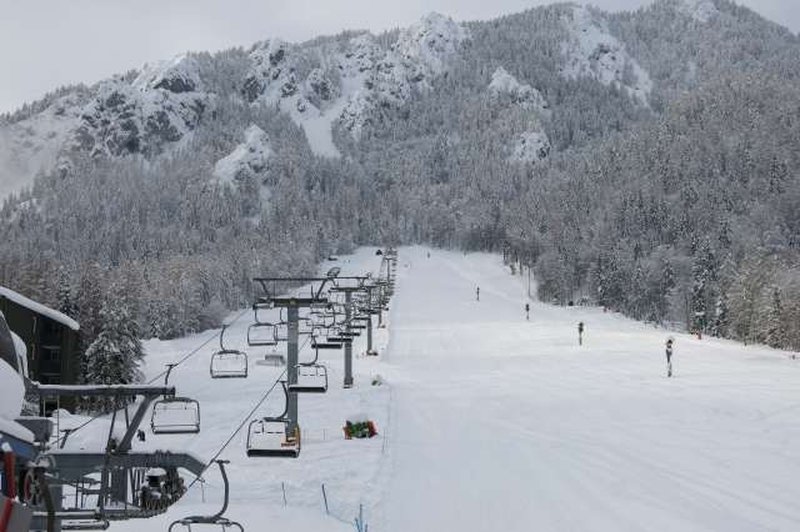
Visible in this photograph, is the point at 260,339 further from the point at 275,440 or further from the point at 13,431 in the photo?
the point at 13,431

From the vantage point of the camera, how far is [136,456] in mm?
9430

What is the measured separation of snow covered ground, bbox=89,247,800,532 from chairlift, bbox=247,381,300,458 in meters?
0.89

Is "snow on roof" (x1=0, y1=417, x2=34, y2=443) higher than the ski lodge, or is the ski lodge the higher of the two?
"snow on roof" (x1=0, y1=417, x2=34, y2=443)

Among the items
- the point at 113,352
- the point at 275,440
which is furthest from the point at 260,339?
the point at 275,440

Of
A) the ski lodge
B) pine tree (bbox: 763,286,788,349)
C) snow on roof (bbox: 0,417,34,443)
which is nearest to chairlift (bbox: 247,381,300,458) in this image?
snow on roof (bbox: 0,417,34,443)

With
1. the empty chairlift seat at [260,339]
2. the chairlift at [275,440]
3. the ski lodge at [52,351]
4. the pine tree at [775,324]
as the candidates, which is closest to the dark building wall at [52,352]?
the ski lodge at [52,351]

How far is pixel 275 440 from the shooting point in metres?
30.7

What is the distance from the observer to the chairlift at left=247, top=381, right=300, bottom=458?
19.0m

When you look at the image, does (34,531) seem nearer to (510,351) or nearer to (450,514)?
(450,514)

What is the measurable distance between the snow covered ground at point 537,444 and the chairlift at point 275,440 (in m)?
0.89

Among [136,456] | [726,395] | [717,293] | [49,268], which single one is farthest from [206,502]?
[717,293]

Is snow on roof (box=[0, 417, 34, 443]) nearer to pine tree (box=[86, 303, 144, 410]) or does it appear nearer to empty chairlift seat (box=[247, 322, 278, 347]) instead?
empty chairlift seat (box=[247, 322, 278, 347])

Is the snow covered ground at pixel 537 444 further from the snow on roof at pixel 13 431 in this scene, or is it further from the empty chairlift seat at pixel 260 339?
the snow on roof at pixel 13 431

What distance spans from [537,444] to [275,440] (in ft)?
34.3
